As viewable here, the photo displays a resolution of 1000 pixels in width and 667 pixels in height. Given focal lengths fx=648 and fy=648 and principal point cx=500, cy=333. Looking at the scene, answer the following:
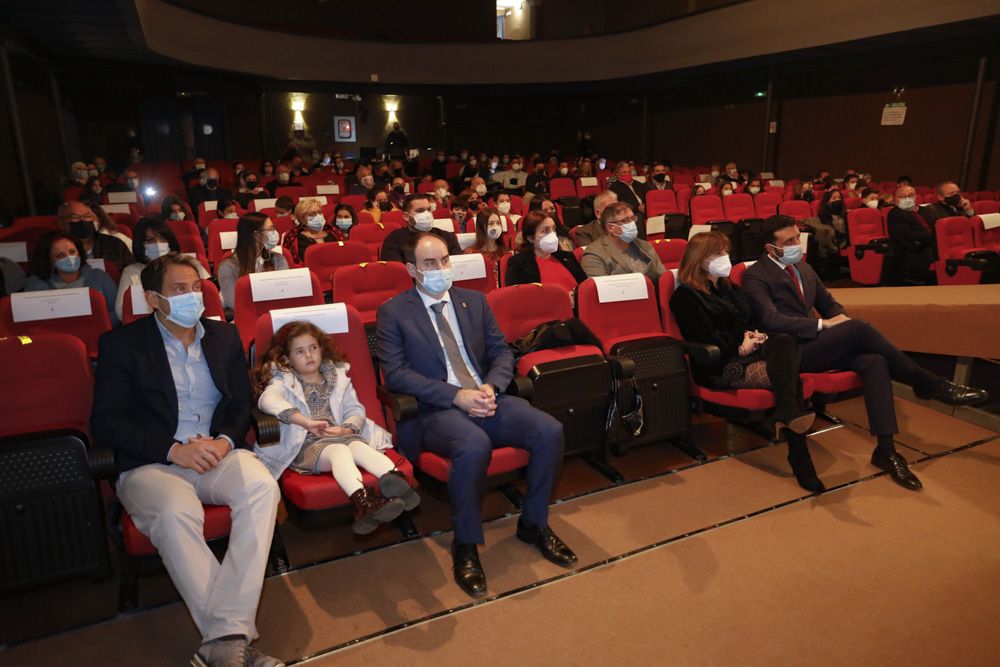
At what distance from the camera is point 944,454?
138 inches

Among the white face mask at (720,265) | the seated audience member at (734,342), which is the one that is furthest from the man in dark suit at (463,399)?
the white face mask at (720,265)

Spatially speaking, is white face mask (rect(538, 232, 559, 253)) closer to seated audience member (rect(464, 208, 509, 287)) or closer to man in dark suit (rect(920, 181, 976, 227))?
seated audience member (rect(464, 208, 509, 287))

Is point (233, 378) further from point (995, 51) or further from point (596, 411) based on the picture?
point (995, 51)

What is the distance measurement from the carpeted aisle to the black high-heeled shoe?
0.64 ft

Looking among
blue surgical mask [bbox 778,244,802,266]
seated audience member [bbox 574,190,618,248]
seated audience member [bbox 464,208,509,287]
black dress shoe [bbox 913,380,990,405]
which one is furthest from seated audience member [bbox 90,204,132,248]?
black dress shoe [bbox 913,380,990,405]

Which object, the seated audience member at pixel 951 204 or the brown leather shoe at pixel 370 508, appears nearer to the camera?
the brown leather shoe at pixel 370 508

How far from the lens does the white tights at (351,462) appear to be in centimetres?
234

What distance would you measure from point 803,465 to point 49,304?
12.3ft

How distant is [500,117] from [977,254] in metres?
14.8

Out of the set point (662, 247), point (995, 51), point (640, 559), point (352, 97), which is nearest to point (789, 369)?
point (640, 559)

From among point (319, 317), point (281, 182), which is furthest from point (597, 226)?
point (281, 182)

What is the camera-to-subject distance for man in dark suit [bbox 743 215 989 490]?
130 inches

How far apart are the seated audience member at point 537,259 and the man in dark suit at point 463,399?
3.69ft

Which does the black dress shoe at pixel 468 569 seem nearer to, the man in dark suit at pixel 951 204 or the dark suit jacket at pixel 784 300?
the dark suit jacket at pixel 784 300
